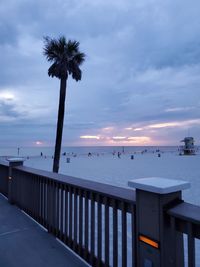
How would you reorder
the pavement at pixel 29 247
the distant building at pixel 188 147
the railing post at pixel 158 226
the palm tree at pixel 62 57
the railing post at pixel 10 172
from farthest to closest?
the distant building at pixel 188 147 → the palm tree at pixel 62 57 → the railing post at pixel 10 172 → the pavement at pixel 29 247 → the railing post at pixel 158 226

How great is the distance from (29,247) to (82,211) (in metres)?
0.92

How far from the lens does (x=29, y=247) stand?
3002 millimetres

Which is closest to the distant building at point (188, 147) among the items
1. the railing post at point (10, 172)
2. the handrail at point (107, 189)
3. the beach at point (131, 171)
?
the beach at point (131, 171)

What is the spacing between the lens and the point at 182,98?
834 inches

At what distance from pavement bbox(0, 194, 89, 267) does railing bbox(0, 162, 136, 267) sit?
0.10 metres

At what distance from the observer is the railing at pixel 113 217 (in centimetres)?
→ 151

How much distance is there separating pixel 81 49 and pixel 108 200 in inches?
528

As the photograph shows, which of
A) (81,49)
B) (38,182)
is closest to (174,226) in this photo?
(38,182)

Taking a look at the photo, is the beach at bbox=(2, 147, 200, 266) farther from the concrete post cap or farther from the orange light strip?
the concrete post cap

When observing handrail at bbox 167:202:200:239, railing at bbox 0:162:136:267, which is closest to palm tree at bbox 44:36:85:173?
railing at bbox 0:162:136:267

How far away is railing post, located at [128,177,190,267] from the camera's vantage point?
4.96ft

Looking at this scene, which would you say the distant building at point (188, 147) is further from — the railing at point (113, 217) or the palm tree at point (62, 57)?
the railing at point (113, 217)

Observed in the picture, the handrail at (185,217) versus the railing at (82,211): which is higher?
the handrail at (185,217)

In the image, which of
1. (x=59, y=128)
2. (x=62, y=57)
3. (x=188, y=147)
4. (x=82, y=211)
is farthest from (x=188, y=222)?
(x=188, y=147)
